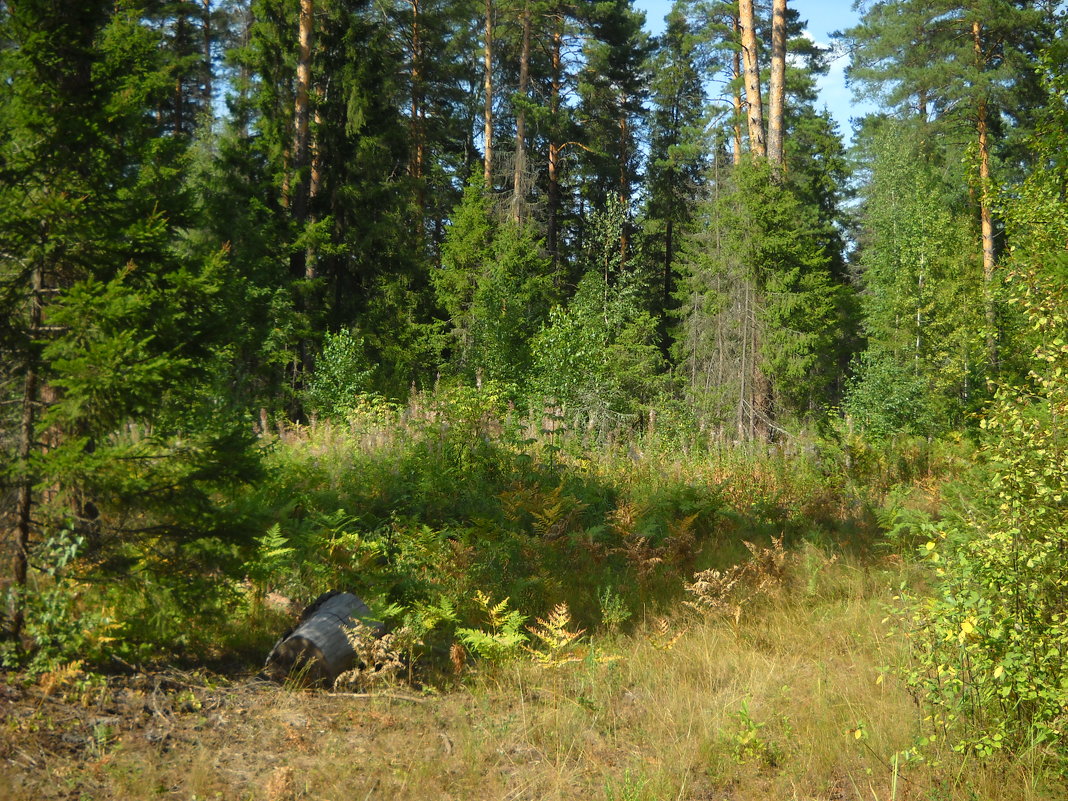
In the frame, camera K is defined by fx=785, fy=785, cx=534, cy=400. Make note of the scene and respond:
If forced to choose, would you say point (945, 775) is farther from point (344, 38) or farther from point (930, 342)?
point (344, 38)

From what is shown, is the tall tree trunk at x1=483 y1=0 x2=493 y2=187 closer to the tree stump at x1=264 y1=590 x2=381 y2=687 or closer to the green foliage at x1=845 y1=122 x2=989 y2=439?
the green foliage at x1=845 y1=122 x2=989 y2=439

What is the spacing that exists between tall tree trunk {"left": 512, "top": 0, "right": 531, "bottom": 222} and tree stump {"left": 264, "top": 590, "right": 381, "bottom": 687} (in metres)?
17.4

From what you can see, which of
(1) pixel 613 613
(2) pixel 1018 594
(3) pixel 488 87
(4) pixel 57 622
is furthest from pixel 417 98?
(2) pixel 1018 594

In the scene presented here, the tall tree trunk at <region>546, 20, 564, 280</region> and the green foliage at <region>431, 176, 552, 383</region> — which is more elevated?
the tall tree trunk at <region>546, 20, 564, 280</region>

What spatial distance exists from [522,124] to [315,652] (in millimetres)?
21615

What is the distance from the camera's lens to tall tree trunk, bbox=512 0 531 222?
2220cm

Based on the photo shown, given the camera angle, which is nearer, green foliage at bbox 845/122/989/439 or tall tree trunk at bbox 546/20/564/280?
green foliage at bbox 845/122/989/439

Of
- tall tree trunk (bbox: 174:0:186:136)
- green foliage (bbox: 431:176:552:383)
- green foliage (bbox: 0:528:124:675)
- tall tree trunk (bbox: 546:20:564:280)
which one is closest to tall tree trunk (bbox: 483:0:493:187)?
tall tree trunk (bbox: 546:20:564:280)

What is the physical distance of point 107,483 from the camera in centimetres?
430

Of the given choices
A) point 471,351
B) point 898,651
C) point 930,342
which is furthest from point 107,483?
point 930,342

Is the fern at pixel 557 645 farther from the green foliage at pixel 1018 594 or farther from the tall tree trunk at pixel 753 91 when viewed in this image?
the tall tree trunk at pixel 753 91

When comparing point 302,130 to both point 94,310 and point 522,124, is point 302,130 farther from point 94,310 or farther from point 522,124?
point 94,310

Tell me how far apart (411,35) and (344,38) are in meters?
7.29

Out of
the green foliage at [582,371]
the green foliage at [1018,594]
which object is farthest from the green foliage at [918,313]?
the green foliage at [1018,594]
